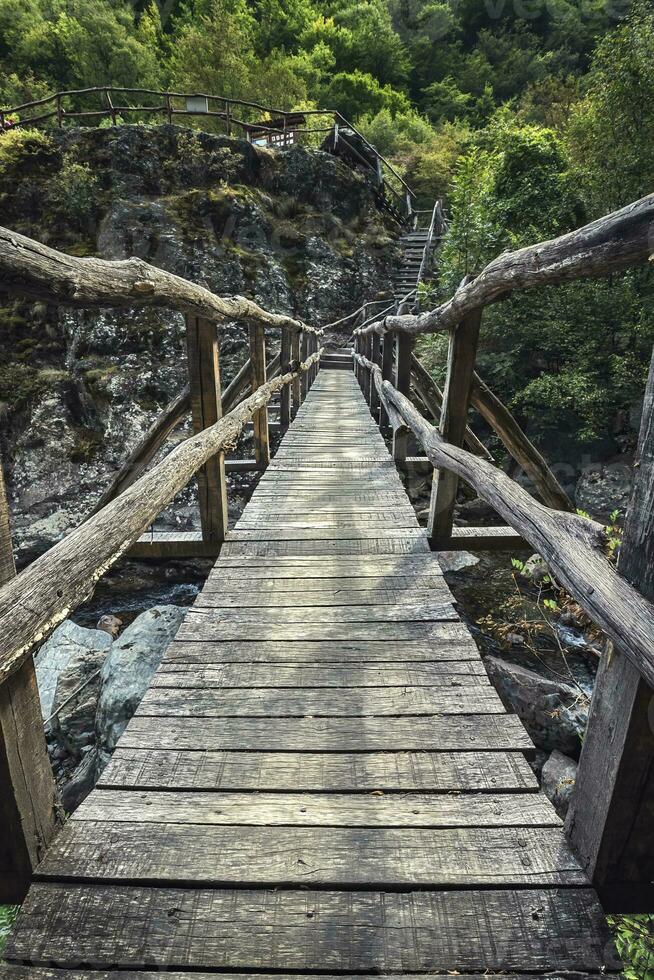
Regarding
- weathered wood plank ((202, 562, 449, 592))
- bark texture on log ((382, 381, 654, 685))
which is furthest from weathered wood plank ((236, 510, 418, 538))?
bark texture on log ((382, 381, 654, 685))

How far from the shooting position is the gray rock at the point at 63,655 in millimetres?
4289

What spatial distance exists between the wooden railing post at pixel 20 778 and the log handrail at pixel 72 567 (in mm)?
78

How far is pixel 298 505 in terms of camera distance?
148 inches

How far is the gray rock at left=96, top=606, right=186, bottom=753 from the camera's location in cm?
354

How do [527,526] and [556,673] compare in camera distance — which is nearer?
[527,526]

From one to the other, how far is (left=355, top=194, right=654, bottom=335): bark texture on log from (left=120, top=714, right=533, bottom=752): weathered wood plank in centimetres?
141

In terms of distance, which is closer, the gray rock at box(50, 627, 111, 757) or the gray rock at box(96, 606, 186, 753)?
the gray rock at box(96, 606, 186, 753)

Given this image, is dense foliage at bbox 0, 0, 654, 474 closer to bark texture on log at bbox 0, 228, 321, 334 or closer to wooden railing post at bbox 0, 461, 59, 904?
bark texture on log at bbox 0, 228, 321, 334

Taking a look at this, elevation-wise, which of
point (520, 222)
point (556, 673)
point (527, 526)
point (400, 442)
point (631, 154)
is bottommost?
point (556, 673)

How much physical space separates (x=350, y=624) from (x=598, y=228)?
1732mm

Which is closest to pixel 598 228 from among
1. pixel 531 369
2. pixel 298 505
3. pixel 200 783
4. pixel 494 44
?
pixel 200 783

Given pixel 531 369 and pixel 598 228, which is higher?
pixel 598 228

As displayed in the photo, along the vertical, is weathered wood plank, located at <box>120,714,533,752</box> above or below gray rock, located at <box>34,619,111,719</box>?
above

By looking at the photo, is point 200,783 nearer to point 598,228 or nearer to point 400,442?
point 598,228
